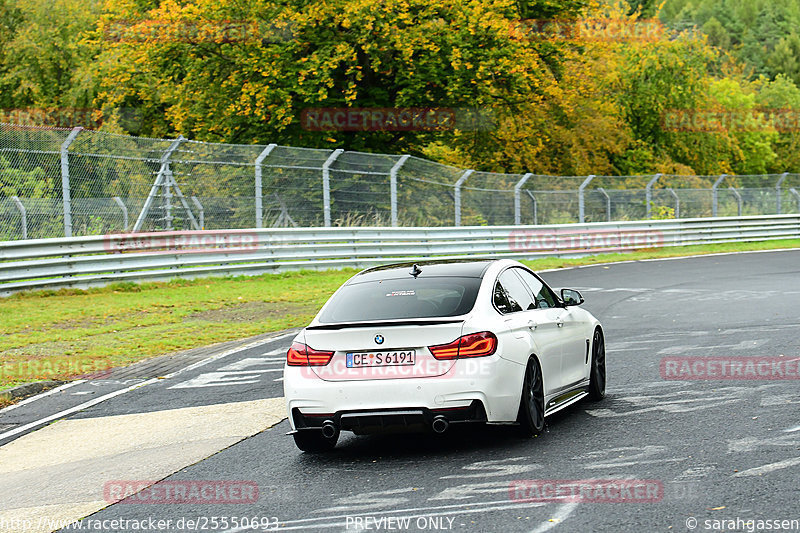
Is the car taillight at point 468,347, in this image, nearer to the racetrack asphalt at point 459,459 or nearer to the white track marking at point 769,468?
the racetrack asphalt at point 459,459

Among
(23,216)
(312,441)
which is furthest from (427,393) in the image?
(23,216)

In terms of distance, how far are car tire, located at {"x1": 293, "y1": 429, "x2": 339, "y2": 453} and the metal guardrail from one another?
11764 millimetres

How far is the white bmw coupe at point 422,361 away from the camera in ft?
22.8

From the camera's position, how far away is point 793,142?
3100 inches

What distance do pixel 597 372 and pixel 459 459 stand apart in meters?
2.35

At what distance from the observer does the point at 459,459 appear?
704 cm

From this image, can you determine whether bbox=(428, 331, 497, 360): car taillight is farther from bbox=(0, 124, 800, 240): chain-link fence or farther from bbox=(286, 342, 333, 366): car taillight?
bbox=(0, 124, 800, 240): chain-link fence

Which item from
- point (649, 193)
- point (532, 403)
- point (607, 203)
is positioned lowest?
point (607, 203)

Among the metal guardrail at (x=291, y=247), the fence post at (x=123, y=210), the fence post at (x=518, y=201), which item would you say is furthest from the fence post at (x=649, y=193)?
the fence post at (x=123, y=210)

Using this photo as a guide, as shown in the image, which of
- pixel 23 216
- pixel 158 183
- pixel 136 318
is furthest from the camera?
pixel 158 183

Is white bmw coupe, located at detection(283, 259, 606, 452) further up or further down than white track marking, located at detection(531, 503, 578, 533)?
further up

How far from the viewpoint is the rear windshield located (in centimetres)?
743

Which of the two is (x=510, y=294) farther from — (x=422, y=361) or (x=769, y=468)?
(x=769, y=468)

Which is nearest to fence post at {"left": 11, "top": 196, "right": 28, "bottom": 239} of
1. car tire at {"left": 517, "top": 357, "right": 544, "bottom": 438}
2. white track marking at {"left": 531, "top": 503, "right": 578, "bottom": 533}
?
car tire at {"left": 517, "top": 357, "right": 544, "bottom": 438}
